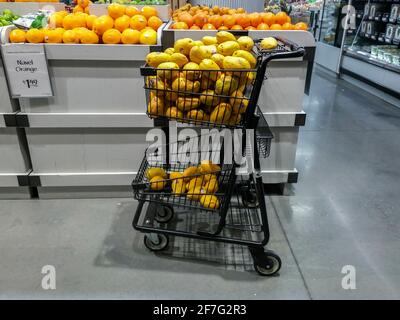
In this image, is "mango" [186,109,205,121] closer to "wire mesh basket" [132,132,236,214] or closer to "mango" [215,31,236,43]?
"wire mesh basket" [132,132,236,214]

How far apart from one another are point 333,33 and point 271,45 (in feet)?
22.9

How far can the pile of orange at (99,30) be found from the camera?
245 centimetres

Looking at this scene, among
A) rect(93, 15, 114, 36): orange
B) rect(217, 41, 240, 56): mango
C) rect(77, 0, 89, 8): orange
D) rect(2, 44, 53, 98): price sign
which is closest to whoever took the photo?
rect(217, 41, 240, 56): mango

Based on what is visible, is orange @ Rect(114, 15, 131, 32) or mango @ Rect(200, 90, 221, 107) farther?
orange @ Rect(114, 15, 131, 32)

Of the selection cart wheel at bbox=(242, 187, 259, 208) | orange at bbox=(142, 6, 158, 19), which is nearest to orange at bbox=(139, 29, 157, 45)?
orange at bbox=(142, 6, 158, 19)

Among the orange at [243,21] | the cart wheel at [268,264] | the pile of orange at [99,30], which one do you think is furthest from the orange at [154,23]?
the cart wheel at [268,264]

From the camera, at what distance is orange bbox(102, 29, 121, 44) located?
245cm

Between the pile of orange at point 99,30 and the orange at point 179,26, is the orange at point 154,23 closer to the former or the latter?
the pile of orange at point 99,30

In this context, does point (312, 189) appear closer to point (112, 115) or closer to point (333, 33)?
point (112, 115)

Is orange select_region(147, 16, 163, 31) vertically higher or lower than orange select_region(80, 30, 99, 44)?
higher

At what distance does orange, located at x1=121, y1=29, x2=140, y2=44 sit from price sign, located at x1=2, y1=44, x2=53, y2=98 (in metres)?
0.54

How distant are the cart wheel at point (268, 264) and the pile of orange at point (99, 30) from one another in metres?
1.56

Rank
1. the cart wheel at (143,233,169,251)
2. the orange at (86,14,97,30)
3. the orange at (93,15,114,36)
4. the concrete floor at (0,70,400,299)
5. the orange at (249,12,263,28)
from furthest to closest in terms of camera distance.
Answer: the orange at (249,12,263,28) < the orange at (86,14,97,30) < the orange at (93,15,114,36) < the cart wheel at (143,233,169,251) < the concrete floor at (0,70,400,299)

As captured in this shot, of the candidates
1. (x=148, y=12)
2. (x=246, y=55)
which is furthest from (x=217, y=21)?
(x=246, y=55)
